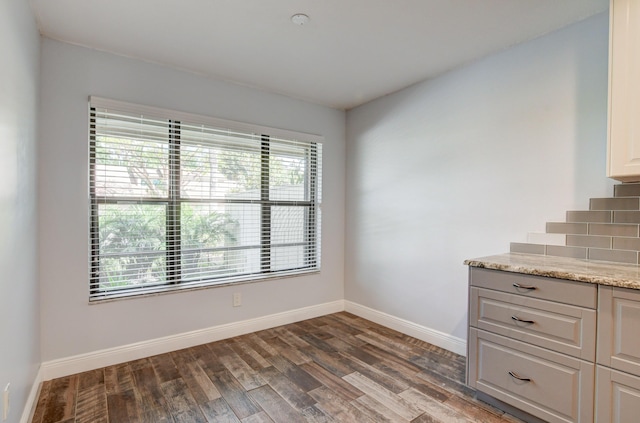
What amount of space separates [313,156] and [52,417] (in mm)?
2903

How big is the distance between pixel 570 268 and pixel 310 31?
2.10 meters

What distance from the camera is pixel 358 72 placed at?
2812mm

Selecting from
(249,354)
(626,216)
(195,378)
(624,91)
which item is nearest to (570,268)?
(626,216)

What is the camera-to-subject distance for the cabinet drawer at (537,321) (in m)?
1.60

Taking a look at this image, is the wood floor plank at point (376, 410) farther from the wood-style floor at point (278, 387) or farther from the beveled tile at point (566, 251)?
the beveled tile at point (566, 251)

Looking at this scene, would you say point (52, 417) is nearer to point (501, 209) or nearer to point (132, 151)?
point (132, 151)

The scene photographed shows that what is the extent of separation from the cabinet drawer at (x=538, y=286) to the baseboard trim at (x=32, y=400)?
263 centimetres

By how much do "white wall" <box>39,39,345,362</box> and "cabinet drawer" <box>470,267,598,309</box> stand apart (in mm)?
2068

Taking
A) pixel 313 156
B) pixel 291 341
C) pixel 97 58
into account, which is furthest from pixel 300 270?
pixel 97 58

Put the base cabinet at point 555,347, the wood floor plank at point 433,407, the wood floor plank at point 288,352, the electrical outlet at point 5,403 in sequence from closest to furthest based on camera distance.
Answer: the electrical outlet at point 5,403, the base cabinet at point 555,347, the wood floor plank at point 433,407, the wood floor plank at point 288,352

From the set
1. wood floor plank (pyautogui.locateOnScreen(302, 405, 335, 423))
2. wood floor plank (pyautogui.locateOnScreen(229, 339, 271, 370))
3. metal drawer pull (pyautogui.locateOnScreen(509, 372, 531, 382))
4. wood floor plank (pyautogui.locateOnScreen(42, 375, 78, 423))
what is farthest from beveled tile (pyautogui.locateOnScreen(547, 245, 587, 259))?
wood floor plank (pyautogui.locateOnScreen(42, 375, 78, 423))

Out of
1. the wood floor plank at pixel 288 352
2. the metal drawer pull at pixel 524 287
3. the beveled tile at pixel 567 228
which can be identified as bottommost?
the wood floor plank at pixel 288 352

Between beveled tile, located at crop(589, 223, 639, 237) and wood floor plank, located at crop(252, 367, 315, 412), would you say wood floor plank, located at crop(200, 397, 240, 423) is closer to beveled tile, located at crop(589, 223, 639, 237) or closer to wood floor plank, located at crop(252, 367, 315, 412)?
wood floor plank, located at crop(252, 367, 315, 412)

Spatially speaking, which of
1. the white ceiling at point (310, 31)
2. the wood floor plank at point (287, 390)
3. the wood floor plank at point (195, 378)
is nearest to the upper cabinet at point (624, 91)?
the white ceiling at point (310, 31)
